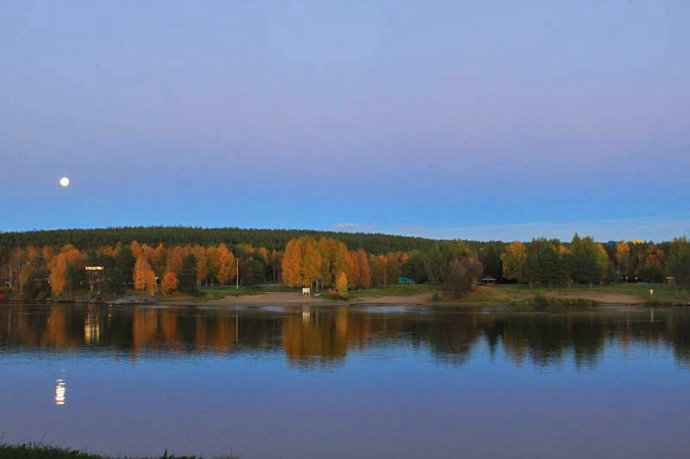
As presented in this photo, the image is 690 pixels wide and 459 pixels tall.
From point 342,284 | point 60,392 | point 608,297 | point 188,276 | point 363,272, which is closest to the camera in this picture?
point 60,392

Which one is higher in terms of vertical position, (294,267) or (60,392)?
(294,267)

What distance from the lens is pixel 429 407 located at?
27406 mm

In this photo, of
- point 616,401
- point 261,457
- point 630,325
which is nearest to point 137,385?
point 261,457

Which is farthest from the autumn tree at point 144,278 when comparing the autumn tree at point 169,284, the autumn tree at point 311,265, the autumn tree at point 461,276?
the autumn tree at point 461,276

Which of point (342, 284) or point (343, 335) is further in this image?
point (342, 284)

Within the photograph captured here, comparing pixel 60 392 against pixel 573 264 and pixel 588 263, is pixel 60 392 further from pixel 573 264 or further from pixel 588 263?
pixel 588 263

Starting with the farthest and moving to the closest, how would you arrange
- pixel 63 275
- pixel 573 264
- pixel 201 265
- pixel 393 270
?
pixel 393 270
pixel 201 265
pixel 63 275
pixel 573 264

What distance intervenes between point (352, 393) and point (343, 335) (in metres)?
26.4

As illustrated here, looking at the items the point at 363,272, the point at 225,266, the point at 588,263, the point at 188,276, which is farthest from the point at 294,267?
the point at 588,263

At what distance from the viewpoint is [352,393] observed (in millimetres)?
30344

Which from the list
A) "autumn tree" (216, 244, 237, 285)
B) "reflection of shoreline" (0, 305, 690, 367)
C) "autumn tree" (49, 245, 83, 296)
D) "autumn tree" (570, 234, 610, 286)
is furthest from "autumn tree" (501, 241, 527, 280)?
"autumn tree" (49, 245, 83, 296)

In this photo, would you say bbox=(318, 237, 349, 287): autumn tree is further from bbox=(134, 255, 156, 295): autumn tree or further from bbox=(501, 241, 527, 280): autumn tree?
bbox=(501, 241, 527, 280): autumn tree

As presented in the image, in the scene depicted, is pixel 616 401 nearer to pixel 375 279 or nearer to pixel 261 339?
pixel 261 339

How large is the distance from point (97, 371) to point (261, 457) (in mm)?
20623
